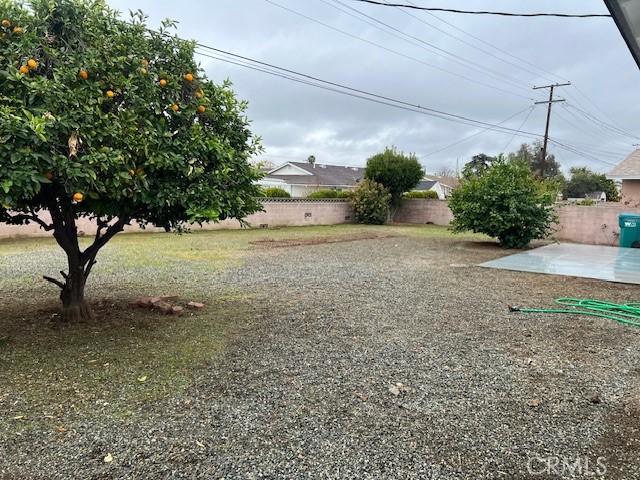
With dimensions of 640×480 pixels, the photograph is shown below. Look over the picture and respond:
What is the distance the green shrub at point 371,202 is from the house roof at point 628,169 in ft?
31.8

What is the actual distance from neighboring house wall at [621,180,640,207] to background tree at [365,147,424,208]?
28.7 ft

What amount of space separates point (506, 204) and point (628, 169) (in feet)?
33.3

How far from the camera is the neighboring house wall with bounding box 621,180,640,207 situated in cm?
1841

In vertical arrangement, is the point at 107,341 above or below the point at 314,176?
below

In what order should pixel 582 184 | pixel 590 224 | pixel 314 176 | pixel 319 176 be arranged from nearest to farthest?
1. pixel 590 224
2. pixel 314 176
3. pixel 319 176
4. pixel 582 184

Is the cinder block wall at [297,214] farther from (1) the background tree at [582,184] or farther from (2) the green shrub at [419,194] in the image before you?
(1) the background tree at [582,184]

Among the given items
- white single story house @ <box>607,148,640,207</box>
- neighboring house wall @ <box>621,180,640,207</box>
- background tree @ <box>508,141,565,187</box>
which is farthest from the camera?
background tree @ <box>508,141,565,187</box>

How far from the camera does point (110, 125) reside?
3.38 m

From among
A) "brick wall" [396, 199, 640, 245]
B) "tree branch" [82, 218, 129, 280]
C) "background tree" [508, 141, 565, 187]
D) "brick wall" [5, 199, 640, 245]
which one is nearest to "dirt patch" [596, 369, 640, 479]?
"tree branch" [82, 218, 129, 280]

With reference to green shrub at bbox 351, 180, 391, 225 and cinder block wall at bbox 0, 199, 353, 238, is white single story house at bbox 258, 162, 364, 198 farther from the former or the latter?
cinder block wall at bbox 0, 199, 353, 238

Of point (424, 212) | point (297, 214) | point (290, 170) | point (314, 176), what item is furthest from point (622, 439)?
point (290, 170)

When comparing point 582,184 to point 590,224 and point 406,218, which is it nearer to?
point 406,218

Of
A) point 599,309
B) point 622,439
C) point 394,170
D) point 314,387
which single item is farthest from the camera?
point 394,170

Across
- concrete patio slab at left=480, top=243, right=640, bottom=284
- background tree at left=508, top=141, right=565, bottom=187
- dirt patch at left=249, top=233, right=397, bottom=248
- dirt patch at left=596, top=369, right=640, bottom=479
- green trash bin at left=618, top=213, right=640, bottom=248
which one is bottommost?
dirt patch at left=596, top=369, right=640, bottom=479
